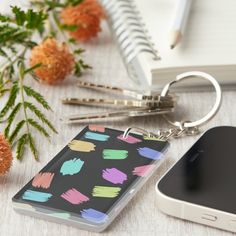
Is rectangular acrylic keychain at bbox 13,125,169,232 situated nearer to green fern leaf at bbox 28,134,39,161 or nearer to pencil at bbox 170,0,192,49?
green fern leaf at bbox 28,134,39,161

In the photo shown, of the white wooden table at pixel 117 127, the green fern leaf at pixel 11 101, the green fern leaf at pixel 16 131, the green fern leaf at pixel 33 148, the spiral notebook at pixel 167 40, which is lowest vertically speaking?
the white wooden table at pixel 117 127

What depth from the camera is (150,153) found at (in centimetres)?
96

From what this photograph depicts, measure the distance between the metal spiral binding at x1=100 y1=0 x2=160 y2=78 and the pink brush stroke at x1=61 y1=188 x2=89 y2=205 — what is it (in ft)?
1.20

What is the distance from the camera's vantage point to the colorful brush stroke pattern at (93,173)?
2.81 ft

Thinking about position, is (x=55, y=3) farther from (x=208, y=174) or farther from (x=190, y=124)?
(x=208, y=174)

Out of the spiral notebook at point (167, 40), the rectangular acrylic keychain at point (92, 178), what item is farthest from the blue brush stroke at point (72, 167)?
the spiral notebook at point (167, 40)

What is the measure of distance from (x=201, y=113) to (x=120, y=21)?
0.95ft

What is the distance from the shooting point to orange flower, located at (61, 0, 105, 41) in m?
1.31

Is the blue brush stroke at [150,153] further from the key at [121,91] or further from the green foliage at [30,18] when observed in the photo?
the green foliage at [30,18]

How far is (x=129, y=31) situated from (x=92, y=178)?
0.44 metres

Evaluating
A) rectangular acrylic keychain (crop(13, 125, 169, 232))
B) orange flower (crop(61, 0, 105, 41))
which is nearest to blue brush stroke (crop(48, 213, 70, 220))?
rectangular acrylic keychain (crop(13, 125, 169, 232))

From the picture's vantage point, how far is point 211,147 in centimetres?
97

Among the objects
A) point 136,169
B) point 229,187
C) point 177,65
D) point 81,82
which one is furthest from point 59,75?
point 229,187

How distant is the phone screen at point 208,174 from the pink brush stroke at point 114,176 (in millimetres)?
53
